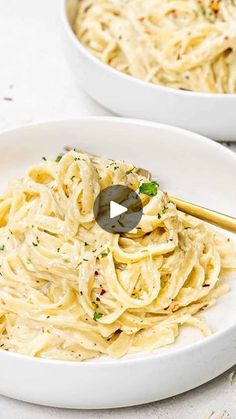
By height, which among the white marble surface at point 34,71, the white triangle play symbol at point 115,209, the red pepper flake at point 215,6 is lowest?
the white marble surface at point 34,71

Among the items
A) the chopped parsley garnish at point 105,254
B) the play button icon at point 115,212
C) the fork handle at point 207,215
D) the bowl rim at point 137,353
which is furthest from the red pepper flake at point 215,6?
the chopped parsley garnish at point 105,254

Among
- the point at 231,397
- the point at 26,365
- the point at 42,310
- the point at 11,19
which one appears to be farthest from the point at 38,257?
the point at 11,19

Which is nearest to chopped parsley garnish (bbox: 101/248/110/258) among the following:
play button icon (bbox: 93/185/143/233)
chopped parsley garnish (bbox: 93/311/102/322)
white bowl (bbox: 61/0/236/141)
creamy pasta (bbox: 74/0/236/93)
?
play button icon (bbox: 93/185/143/233)

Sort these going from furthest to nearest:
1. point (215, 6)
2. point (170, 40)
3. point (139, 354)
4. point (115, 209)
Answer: point (215, 6)
point (170, 40)
point (115, 209)
point (139, 354)

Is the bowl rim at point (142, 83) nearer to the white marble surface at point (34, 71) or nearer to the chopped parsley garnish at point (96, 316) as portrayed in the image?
the white marble surface at point (34, 71)

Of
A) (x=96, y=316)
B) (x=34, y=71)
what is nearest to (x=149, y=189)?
(x=96, y=316)

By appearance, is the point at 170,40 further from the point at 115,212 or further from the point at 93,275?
the point at 93,275

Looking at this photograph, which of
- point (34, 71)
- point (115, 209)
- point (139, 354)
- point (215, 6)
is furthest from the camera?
point (34, 71)
